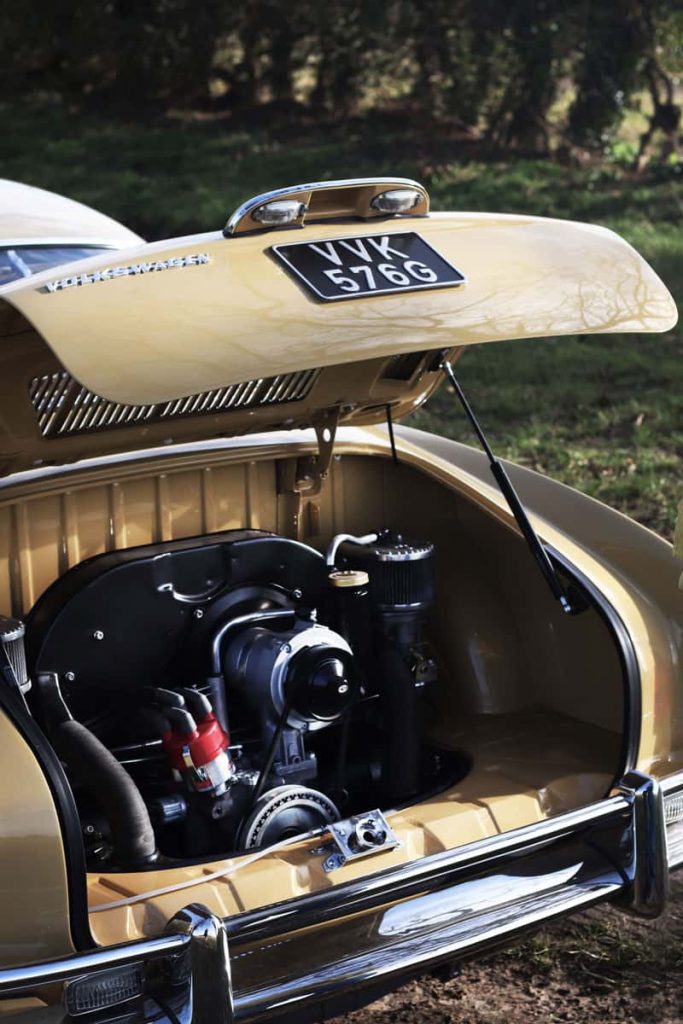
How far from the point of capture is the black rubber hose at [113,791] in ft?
8.55

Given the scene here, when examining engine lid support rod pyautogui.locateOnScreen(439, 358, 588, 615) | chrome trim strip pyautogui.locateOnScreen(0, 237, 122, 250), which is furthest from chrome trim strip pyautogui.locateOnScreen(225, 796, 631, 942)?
chrome trim strip pyautogui.locateOnScreen(0, 237, 122, 250)

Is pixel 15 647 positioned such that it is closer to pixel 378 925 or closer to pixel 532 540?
pixel 378 925

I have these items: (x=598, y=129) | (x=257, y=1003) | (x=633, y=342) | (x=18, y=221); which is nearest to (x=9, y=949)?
(x=257, y=1003)

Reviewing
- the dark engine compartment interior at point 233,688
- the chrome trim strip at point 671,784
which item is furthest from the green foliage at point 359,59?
the chrome trim strip at point 671,784

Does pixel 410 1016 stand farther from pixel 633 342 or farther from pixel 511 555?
pixel 633 342

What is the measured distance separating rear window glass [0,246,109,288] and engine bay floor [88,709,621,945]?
2350 millimetres

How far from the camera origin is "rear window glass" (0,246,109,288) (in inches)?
180

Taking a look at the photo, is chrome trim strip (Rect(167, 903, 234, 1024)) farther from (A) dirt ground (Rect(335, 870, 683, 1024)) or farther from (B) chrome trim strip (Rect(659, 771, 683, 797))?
(B) chrome trim strip (Rect(659, 771, 683, 797))

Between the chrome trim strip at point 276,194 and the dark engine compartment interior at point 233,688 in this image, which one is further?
the dark engine compartment interior at point 233,688

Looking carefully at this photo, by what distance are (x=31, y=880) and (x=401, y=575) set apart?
3.89 ft

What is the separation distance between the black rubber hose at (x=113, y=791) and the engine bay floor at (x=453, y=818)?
0.06 metres

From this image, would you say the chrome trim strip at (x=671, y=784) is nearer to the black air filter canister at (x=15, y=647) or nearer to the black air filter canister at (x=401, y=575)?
the black air filter canister at (x=401, y=575)

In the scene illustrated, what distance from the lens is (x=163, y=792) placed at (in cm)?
293

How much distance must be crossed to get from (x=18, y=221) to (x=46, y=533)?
2.33 m
